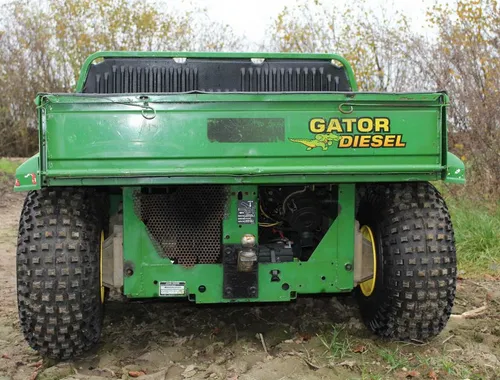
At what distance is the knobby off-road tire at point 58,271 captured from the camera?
329 cm

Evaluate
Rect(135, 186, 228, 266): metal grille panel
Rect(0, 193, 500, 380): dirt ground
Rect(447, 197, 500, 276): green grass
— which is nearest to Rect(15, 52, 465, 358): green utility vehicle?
Rect(135, 186, 228, 266): metal grille panel

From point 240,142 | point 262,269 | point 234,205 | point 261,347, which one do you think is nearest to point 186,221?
point 234,205

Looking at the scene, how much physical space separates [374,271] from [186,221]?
118 centimetres

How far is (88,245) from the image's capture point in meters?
3.38

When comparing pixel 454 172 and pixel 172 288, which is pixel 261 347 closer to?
pixel 172 288

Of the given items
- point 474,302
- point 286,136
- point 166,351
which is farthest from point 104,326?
point 474,302

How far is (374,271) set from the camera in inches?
147

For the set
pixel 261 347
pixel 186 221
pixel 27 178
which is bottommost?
pixel 261 347

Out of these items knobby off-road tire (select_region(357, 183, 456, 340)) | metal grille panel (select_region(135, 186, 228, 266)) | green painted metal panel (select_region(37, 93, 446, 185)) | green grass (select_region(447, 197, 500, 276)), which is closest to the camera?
green painted metal panel (select_region(37, 93, 446, 185))

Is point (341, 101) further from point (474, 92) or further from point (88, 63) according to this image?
point (474, 92)

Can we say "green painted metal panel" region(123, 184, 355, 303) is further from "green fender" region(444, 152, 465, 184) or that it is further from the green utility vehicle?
"green fender" region(444, 152, 465, 184)

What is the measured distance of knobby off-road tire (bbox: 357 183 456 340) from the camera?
11.5 ft

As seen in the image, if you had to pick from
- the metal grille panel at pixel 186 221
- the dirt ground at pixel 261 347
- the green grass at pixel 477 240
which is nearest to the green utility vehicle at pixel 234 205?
the metal grille panel at pixel 186 221

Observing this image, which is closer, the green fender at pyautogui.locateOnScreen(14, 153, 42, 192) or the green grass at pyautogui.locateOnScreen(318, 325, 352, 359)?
the green fender at pyautogui.locateOnScreen(14, 153, 42, 192)
